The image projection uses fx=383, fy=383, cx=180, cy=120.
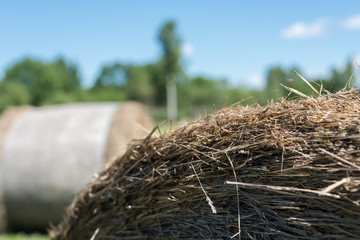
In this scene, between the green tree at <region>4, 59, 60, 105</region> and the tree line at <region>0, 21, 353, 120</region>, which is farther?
the green tree at <region>4, 59, 60, 105</region>

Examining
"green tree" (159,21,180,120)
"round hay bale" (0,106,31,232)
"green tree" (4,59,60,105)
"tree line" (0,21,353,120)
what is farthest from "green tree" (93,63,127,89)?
"round hay bale" (0,106,31,232)

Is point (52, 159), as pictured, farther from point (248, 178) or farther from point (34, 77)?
point (34, 77)

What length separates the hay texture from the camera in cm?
204

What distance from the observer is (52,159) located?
6.52 meters

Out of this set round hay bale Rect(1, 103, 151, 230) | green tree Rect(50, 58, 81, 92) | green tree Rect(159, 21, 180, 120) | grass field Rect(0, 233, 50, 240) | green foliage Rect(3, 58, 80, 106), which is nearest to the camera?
grass field Rect(0, 233, 50, 240)

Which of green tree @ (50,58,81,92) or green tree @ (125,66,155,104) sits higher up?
green tree @ (50,58,81,92)

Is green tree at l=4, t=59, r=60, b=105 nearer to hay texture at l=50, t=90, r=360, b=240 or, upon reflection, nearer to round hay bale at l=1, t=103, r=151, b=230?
round hay bale at l=1, t=103, r=151, b=230

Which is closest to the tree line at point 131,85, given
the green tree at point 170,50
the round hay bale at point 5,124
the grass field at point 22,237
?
the green tree at point 170,50

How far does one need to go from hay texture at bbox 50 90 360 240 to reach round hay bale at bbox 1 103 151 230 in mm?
3470

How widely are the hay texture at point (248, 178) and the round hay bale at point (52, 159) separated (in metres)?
3.47

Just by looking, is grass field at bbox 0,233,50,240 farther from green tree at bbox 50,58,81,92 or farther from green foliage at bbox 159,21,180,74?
green tree at bbox 50,58,81,92

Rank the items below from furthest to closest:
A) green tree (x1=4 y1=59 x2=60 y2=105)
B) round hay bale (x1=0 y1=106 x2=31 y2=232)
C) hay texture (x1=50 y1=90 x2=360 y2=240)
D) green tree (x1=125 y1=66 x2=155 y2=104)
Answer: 1. green tree (x1=4 y1=59 x2=60 y2=105)
2. green tree (x1=125 y1=66 x2=155 y2=104)
3. round hay bale (x1=0 y1=106 x2=31 y2=232)
4. hay texture (x1=50 y1=90 x2=360 y2=240)

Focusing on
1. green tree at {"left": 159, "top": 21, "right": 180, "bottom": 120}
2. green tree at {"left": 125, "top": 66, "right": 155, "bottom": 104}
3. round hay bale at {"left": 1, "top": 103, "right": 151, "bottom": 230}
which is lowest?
green tree at {"left": 125, "top": 66, "right": 155, "bottom": 104}

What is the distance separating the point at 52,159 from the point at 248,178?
16.3ft
